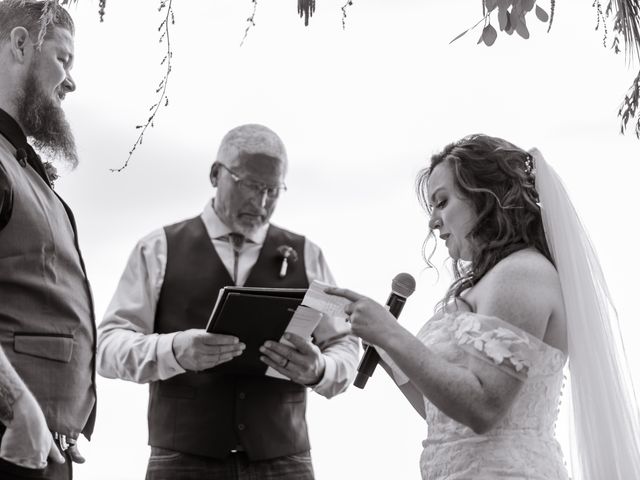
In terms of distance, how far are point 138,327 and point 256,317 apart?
0.68 metres

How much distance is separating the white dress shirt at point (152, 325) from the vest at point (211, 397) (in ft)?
0.17

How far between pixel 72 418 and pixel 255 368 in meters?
1.10

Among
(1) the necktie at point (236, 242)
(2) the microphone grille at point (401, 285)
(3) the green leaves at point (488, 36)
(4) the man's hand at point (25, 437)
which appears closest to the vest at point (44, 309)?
(4) the man's hand at point (25, 437)

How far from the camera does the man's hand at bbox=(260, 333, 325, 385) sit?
3.54 meters

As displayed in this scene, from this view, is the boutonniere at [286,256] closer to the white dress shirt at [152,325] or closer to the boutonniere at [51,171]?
the white dress shirt at [152,325]

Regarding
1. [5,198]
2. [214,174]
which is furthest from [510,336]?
Answer: [214,174]

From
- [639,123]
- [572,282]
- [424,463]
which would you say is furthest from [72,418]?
[639,123]

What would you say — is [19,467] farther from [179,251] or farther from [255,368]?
[179,251]

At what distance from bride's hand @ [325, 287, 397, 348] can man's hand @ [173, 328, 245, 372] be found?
0.80m

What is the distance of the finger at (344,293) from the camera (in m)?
2.76

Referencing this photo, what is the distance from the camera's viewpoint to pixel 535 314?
2604 mm

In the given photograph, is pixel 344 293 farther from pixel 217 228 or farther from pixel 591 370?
pixel 217 228

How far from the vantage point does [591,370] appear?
9.00 feet

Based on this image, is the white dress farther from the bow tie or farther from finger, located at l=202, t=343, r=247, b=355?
the bow tie
